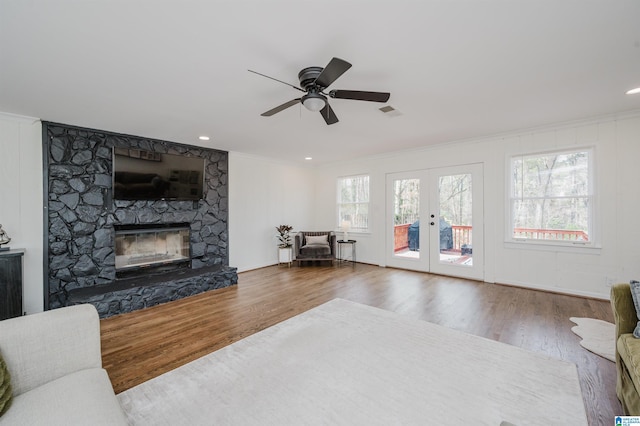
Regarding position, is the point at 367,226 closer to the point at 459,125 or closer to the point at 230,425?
the point at 459,125

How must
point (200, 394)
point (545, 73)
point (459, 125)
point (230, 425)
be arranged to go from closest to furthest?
point (230, 425) → point (200, 394) → point (545, 73) → point (459, 125)

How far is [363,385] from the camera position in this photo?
1.98 metres

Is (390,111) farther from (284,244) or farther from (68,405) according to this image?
(284,244)

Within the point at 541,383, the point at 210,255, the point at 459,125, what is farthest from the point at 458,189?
the point at 210,255

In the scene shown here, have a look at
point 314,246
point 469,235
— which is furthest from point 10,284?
point 469,235

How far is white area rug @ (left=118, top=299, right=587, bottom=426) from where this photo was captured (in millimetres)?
1694

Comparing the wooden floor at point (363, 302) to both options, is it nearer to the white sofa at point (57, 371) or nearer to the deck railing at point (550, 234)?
the white sofa at point (57, 371)

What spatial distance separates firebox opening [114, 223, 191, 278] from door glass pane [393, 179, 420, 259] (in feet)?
14.0

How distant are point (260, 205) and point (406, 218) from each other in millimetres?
3302

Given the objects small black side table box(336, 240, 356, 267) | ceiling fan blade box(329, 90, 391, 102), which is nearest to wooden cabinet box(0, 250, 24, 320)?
ceiling fan blade box(329, 90, 391, 102)

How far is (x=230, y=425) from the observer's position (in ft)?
5.34

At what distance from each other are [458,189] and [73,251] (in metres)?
6.34

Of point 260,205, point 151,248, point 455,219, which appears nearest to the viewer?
point 151,248

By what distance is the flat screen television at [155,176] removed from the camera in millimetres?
4000
